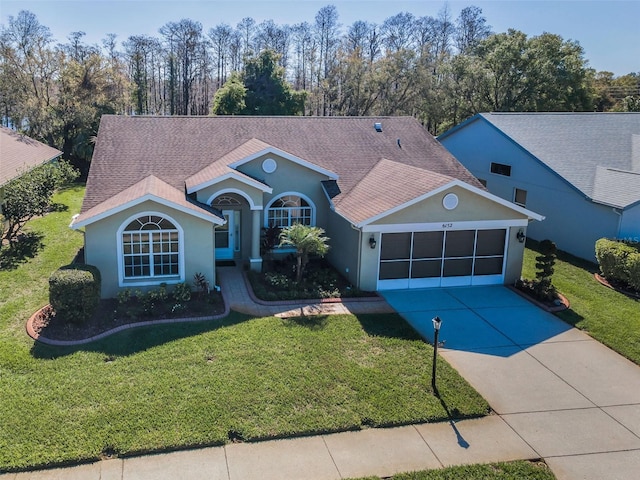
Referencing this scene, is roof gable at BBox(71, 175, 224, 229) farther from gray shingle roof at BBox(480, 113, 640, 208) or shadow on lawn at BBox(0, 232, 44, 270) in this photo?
gray shingle roof at BBox(480, 113, 640, 208)

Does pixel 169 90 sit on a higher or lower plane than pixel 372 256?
higher

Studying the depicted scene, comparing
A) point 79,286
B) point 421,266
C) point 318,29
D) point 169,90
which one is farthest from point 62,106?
point 318,29

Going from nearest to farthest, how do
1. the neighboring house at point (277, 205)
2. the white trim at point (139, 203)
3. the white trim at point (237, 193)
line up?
the white trim at point (139, 203) < the neighboring house at point (277, 205) < the white trim at point (237, 193)

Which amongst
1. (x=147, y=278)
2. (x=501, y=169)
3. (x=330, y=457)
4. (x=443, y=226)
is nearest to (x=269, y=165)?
(x=147, y=278)

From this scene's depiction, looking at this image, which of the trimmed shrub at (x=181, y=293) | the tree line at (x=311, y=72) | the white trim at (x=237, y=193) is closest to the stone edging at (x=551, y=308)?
the white trim at (x=237, y=193)

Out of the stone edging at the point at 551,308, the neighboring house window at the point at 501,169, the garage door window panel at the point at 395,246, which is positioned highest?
the neighboring house window at the point at 501,169

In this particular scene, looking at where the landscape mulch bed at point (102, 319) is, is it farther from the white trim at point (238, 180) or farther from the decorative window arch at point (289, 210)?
the decorative window arch at point (289, 210)

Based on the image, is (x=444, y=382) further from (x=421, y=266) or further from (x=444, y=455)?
(x=421, y=266)
